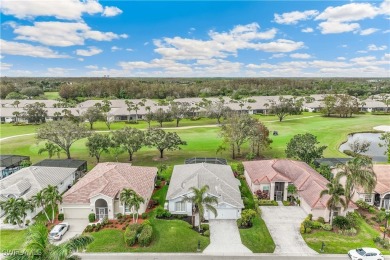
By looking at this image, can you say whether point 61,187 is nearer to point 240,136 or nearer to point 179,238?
point 179,238

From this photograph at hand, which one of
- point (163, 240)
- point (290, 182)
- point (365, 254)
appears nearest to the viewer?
point (365, 254)

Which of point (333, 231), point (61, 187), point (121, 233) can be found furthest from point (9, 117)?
point (333, 231)

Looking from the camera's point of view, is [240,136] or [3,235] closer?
[3,235]

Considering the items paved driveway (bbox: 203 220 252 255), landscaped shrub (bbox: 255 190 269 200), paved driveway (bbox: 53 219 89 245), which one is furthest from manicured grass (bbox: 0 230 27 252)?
landscaped shrub (bbox: 255 190 269 200)

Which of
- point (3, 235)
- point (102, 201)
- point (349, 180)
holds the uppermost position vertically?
point (349, 180)

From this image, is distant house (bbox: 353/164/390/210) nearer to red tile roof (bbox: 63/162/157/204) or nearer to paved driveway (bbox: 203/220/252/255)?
paved driveway (bbox: 203/220/252/255)

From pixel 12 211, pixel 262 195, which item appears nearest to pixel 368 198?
pixel 262 195

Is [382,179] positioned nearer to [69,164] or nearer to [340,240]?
[340,240]
